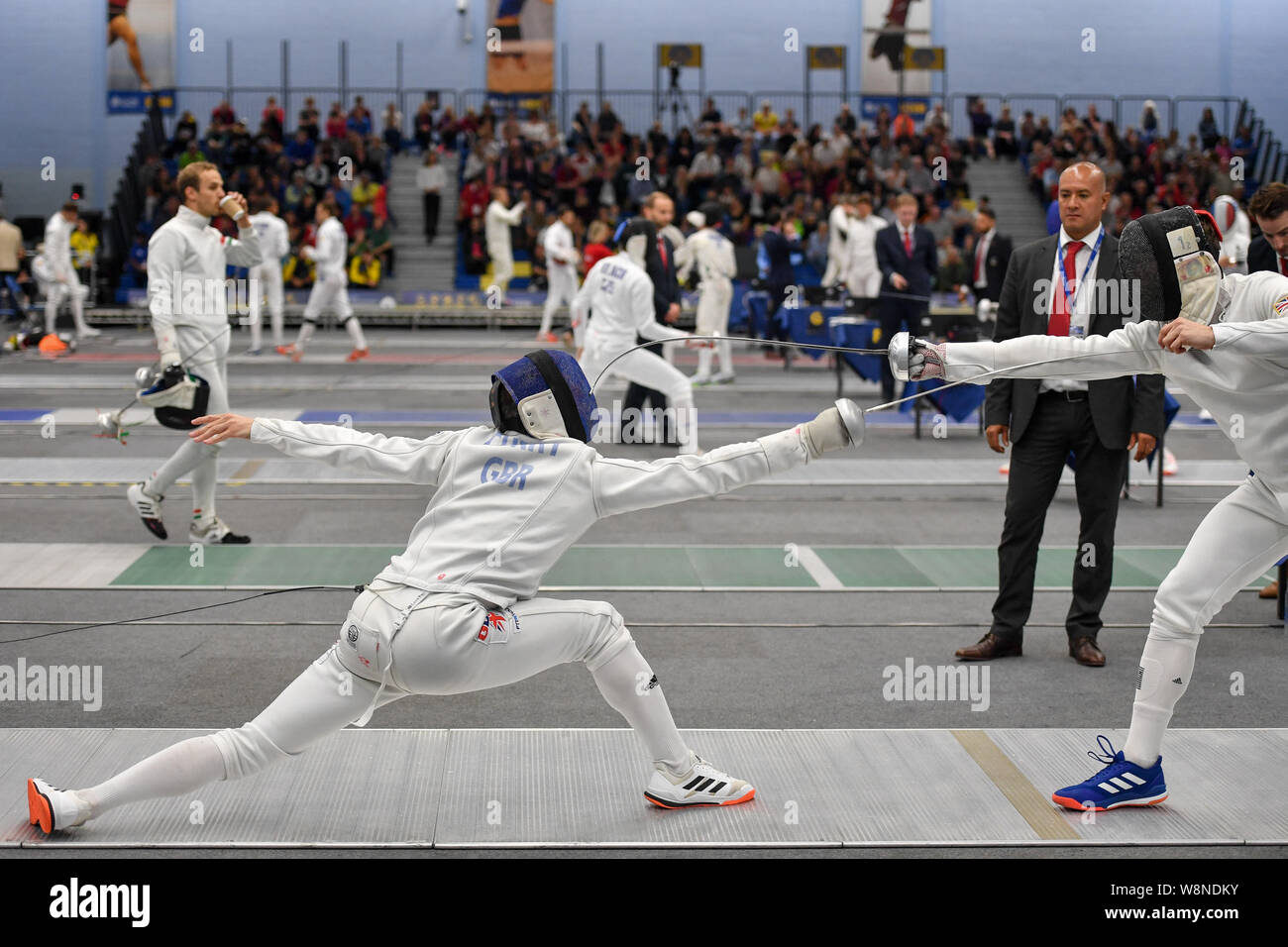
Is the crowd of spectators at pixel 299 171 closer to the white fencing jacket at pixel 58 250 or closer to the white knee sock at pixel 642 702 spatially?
the white fencing jacket at pixel 58 250

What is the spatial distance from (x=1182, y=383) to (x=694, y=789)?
1800 millimetres

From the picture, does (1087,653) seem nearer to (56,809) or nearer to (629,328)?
(56,809)

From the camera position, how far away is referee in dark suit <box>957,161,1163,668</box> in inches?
198

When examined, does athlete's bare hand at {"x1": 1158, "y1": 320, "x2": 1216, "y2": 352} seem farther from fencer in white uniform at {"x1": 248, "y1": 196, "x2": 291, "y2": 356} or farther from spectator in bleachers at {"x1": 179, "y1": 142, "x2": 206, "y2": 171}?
spectator in bleachers at {"x1": 179, "y1": 142, "x2": 206, "y2": 171}

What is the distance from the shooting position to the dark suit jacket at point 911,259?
12.6 metres

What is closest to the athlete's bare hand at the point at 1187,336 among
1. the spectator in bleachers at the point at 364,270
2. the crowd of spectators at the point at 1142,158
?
the crowd of spectators at the point at 1142,158

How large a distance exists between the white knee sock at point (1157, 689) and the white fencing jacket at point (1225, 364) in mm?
525

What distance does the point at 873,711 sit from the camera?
4.61 metres

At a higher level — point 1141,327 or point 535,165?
point 535,165

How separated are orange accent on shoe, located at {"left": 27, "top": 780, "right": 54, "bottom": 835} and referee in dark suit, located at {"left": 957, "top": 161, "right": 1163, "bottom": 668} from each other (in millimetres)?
3290

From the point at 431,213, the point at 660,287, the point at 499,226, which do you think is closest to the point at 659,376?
the point at 660,287

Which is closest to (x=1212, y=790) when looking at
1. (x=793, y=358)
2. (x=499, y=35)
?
(x=793, y=358)
